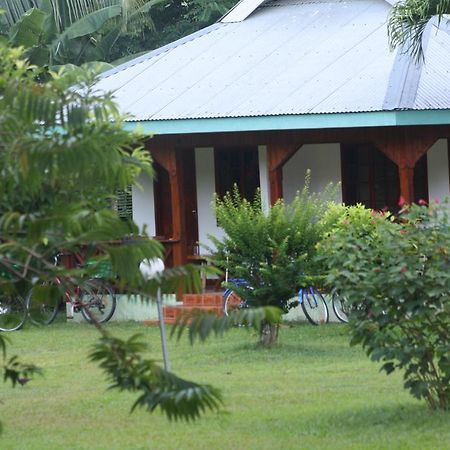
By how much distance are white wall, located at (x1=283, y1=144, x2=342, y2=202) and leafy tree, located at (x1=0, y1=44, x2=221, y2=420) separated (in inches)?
562

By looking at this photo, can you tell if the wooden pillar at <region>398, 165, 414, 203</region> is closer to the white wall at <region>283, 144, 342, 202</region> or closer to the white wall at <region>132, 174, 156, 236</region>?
the white wall at <region>283, 144, 342, 202</region>

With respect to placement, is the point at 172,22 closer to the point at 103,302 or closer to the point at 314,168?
the point at 314,168

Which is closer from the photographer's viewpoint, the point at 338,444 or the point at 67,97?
the point at 67,97

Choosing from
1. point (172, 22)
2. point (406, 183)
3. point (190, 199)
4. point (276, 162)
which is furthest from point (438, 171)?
point (172, 22)

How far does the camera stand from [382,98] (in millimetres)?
16281

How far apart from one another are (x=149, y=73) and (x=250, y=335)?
20.6 ft

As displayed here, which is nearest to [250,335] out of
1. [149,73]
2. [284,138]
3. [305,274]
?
[305,274]

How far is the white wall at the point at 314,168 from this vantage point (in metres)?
18.9

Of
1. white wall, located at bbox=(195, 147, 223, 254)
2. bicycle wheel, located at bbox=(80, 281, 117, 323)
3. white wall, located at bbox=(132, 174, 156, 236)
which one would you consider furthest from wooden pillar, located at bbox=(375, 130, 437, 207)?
white wall, located at bbox=(132, 174, 156, 236)

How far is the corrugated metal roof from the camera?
54.8 ft

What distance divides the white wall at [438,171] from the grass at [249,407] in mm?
4135

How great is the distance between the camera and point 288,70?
1847cm

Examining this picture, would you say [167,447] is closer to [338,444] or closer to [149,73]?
[338,444]

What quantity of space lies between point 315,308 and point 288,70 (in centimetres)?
382
